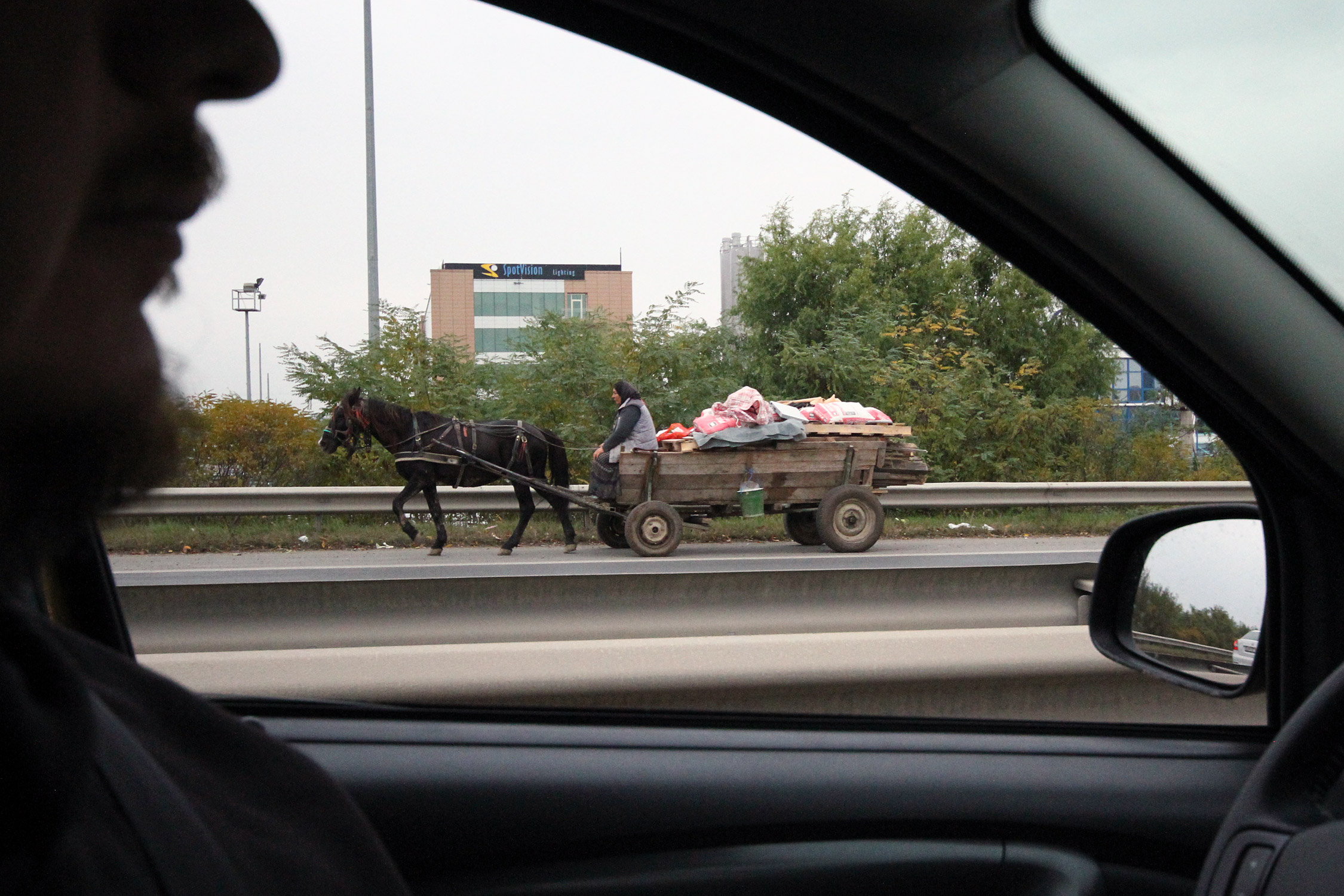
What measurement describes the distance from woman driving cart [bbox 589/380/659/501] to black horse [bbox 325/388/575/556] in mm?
127

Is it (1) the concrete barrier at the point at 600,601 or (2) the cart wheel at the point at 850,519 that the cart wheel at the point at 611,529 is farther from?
(2) the cart wheel at the point at 850,519

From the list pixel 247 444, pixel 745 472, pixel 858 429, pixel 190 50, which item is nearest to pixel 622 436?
pixel 858 429

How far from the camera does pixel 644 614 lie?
3721mm

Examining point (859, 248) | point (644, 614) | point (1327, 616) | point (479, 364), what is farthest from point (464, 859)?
point (644, 614)

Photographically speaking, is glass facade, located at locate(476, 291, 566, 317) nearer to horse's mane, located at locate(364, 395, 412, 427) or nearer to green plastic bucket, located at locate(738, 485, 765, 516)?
horse's mane, located at locate(364, 395, 412, 427)

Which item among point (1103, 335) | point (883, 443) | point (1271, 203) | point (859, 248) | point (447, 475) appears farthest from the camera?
point (883, 443)

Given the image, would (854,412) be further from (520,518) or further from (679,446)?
(679,446)

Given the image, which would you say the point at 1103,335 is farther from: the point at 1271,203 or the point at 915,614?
the point at 915,614

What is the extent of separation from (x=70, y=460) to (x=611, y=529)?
4.62 meters

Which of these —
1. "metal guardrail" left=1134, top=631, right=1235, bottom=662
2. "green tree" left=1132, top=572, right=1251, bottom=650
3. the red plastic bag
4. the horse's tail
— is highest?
the red plastic bag

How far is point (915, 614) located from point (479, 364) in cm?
210

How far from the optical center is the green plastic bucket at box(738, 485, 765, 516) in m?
6.09

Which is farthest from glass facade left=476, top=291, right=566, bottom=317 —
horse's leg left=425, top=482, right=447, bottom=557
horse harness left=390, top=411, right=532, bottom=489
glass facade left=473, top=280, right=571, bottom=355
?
horse's leg left=425, top=482, right=447, bottom=557

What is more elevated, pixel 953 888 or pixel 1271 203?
pixel 1271 203
